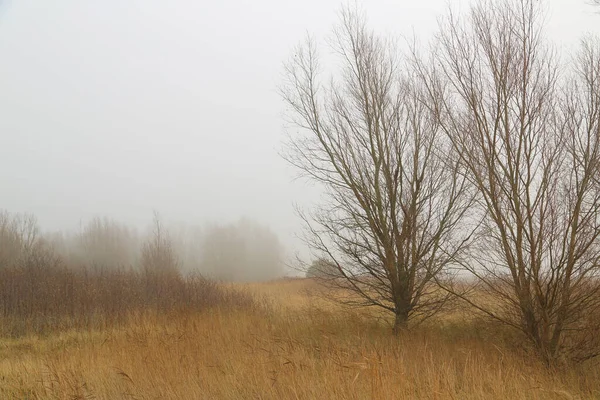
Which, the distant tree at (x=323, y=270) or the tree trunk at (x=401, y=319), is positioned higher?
the distant tree at (x=323, y=270)

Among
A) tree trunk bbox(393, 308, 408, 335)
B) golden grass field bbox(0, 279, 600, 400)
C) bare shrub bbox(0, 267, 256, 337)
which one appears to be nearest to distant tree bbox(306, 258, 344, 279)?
golden grass field bbox(0, 279, 600, 400)

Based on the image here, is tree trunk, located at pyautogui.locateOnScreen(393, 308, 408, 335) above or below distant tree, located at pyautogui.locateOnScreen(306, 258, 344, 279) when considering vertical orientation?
below

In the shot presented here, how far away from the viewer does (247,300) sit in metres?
14.1

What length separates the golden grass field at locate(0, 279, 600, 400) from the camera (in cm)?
405

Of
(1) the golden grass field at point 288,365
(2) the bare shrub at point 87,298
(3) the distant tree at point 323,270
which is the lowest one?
(1) the golden grass field at point 288,365

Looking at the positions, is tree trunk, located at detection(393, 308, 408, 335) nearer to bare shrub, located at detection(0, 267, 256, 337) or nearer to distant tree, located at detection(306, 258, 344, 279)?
distant tree, located at detection(306, 258, 344, 279)

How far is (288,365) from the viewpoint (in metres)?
5.02

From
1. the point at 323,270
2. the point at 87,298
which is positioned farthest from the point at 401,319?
the point at 87,298

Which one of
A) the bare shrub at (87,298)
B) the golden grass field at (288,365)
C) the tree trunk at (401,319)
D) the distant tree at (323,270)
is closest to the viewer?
the golden grass field at (288,365)

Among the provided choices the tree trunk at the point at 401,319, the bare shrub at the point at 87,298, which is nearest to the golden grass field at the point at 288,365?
the tree trunk at the point at 401,319

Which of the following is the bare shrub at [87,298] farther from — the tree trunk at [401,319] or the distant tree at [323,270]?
the tree trunk at [401,319]

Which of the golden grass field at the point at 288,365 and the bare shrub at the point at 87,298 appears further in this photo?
the bare shrub at the point at 87,298

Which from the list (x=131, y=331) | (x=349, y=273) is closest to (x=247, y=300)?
(x=131, y=331)

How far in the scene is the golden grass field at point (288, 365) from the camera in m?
4.05
